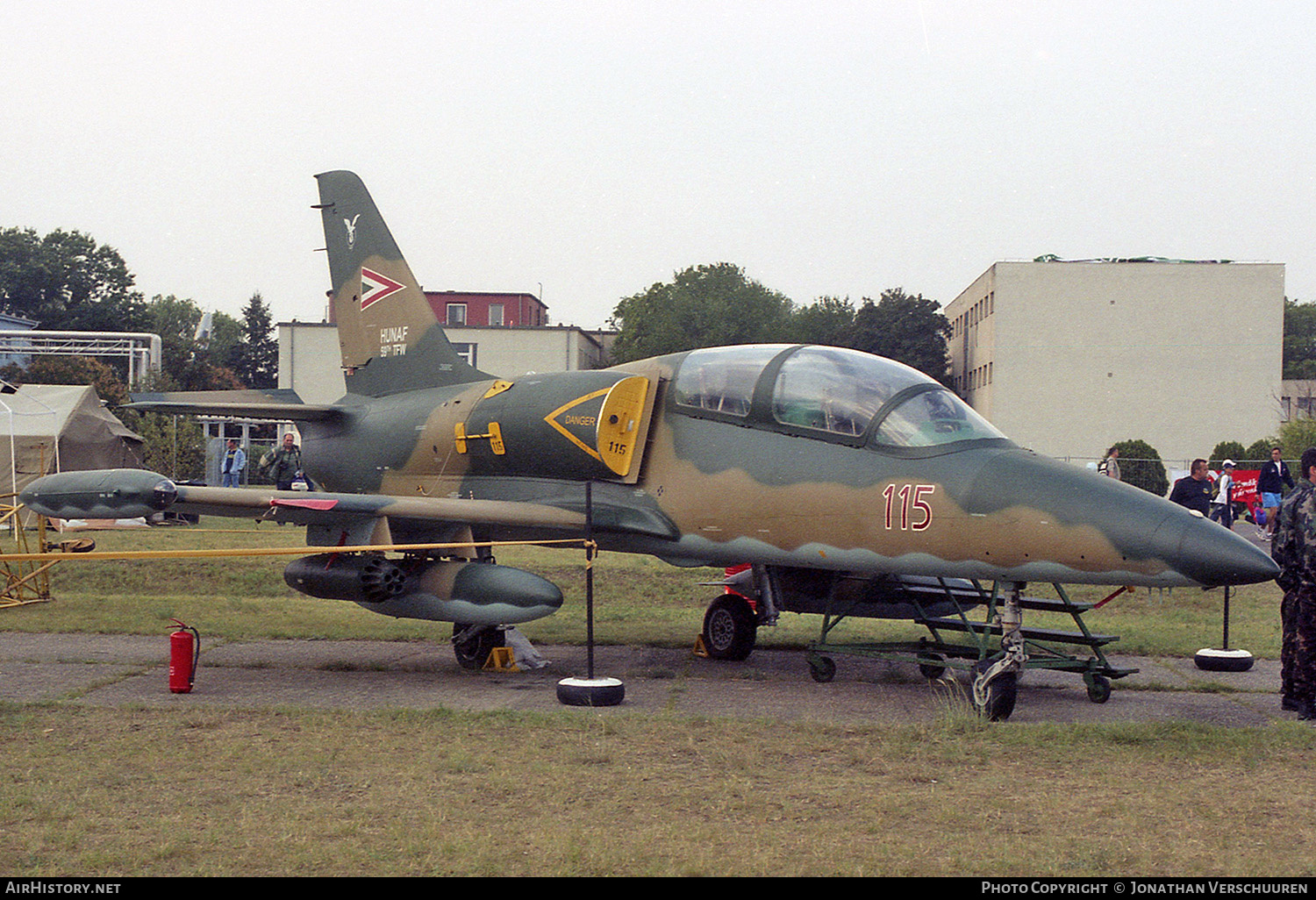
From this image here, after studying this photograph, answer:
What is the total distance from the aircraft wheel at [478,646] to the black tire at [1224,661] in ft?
21.3

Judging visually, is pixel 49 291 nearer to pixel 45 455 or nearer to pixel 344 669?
pixel 45 455

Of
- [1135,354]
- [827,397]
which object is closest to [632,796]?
[827,397]

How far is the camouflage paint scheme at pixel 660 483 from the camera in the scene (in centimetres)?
757

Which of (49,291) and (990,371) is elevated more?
(49,291)

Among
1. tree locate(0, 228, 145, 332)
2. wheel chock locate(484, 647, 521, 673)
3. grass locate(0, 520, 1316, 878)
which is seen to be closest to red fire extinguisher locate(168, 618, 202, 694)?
grass locate(0, 520, 1316, 878)

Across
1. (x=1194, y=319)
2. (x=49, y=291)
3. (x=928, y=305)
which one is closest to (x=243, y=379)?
(x=49, y=291)

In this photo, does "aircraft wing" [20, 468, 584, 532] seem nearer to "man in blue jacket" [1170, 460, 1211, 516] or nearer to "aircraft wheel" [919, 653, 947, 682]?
"aircraft wheel" [919, 653, 947, 682]

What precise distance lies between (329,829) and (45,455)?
22.5m

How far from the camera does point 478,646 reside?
10469 mm

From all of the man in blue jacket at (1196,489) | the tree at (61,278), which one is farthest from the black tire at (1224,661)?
the tree at (61,278)

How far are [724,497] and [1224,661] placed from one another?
5038 mm

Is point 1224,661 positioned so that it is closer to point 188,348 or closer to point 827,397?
point 827,397

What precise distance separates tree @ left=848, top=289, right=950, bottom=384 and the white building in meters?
8.63
